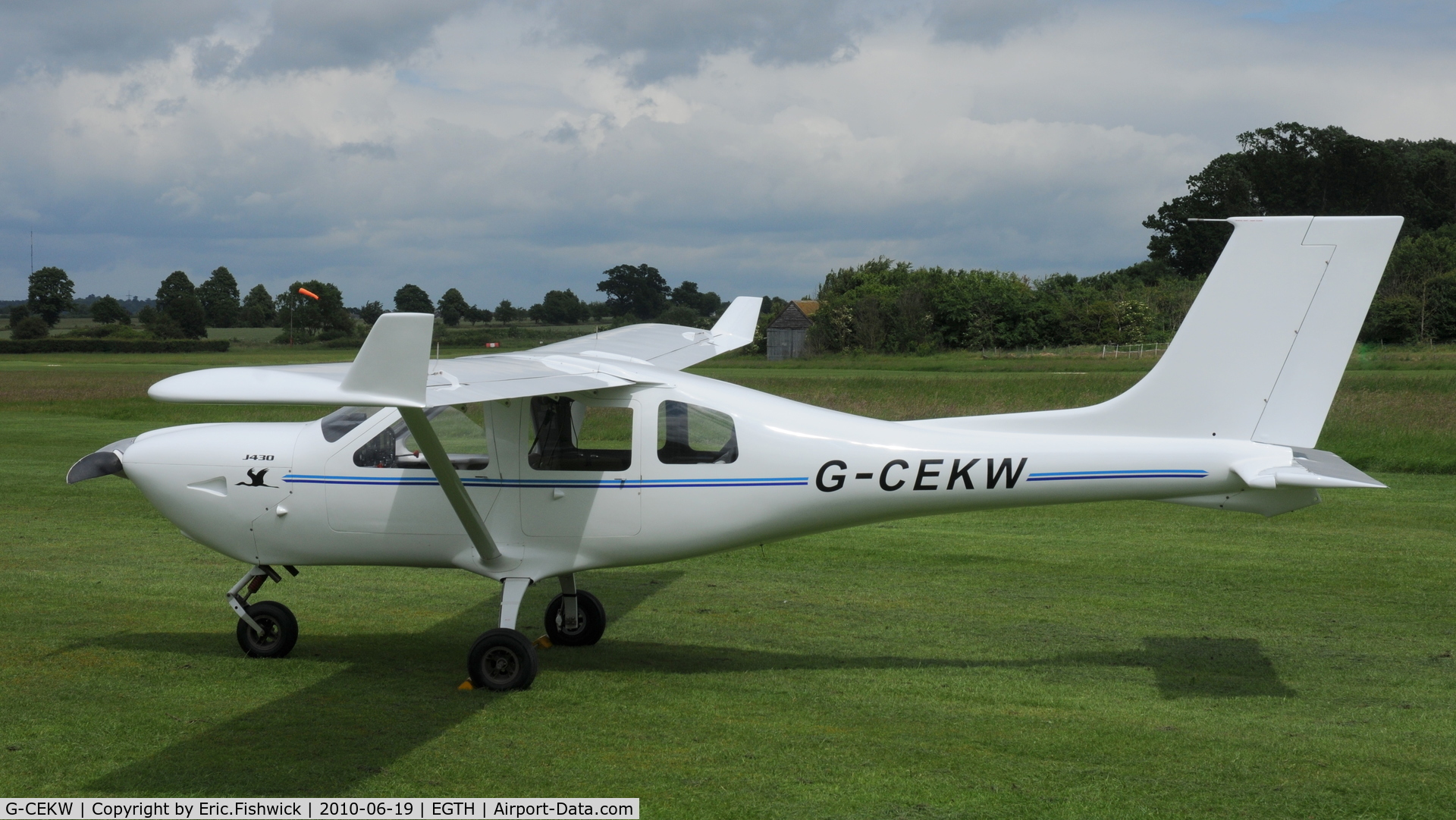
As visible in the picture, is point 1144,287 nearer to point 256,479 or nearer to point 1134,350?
point 1134,350

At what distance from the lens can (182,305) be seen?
6931cm

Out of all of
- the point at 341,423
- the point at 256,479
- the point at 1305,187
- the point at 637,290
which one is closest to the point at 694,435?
the point at 341,423

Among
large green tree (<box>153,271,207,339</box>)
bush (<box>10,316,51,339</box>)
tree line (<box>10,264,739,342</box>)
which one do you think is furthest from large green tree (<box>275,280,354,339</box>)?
bush (<box>10,316,51,339</box>)

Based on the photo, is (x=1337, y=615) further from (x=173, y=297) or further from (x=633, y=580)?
(x=173, y=297)

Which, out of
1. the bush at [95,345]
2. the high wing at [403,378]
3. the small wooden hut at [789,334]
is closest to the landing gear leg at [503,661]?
the high wing at [403,378]

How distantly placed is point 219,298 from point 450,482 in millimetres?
50639

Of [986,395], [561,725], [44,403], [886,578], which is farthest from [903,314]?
[561,725]

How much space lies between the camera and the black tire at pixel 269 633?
7.99 metres

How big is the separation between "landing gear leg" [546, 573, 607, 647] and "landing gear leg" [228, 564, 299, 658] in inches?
72.5

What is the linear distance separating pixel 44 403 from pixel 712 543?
36.5 metres

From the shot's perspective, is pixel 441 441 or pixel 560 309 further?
pixel 560 309

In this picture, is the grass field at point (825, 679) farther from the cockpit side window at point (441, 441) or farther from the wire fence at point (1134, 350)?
the wire fence at point (1134, 350)

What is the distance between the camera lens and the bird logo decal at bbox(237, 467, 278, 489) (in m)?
7.62

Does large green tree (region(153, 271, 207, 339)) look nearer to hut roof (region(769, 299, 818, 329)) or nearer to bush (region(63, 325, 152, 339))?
bush (region(63, 325, 152, 339))
